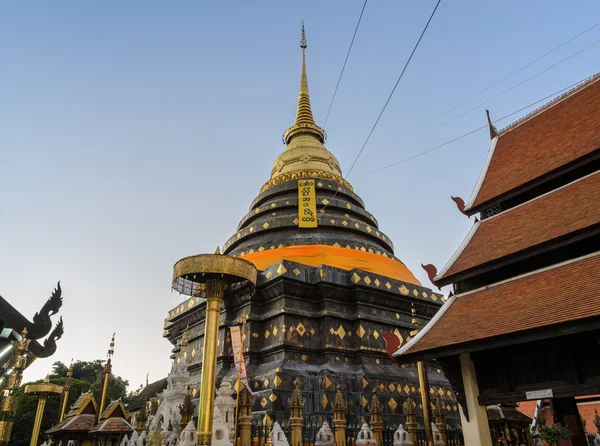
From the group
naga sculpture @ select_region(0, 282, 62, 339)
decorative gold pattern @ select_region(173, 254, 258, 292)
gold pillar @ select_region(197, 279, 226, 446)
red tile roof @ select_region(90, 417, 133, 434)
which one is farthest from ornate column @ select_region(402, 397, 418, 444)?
naga sculpture @ select_region(0, 282, 62, 339)

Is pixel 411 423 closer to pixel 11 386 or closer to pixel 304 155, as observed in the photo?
pixel 11 386

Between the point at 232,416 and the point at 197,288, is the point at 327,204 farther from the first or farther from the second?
the point at 232,416

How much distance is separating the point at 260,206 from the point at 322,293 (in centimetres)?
739

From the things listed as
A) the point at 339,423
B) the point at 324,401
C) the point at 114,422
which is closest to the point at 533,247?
the point at 339,423

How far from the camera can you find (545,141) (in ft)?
34.7

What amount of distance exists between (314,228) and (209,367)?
8.88m

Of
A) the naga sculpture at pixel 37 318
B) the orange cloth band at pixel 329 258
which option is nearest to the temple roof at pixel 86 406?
the naga sculpture at pixel 37 318

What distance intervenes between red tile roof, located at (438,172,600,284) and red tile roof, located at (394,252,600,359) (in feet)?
1.96

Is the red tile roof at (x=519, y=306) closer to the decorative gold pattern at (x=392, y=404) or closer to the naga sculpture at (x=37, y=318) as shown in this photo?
the decorative gold pattern at (x=392, y=404)

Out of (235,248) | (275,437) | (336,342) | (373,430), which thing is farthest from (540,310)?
(235,248)

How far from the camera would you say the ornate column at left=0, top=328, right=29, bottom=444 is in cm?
868

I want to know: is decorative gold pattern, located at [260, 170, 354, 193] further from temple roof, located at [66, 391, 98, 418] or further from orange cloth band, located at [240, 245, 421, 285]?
temple roof, located at [66, 391, 98, 418]

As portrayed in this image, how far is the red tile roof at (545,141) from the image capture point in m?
9.36

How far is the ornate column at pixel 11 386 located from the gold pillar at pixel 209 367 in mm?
3758
